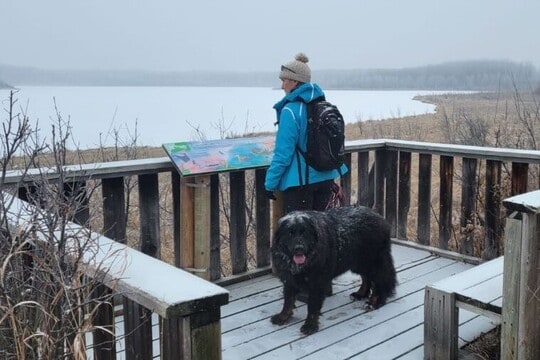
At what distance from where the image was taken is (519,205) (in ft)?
8.02

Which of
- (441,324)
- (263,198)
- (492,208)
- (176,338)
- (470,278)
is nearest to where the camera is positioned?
(176,338)

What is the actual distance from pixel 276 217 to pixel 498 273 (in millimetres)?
Result: 1935

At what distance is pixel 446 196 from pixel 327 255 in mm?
2014

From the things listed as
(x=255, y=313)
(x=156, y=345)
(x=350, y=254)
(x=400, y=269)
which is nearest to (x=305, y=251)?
(x=350, y=254)

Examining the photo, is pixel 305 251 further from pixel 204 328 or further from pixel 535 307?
pixel 204 328

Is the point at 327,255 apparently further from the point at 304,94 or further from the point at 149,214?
the point at 149,214

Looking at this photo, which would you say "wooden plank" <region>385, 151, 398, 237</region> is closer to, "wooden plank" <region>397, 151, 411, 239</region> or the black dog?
"wooden plank" <region>397, 151, 411, 239</region>

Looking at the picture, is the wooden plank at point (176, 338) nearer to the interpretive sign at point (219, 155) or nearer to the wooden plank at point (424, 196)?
the interpretive sign at point (219, 155)

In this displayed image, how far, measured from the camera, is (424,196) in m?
5.47

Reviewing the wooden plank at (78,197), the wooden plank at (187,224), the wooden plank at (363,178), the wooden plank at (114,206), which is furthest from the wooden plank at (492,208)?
the wooden plank at (78,197)

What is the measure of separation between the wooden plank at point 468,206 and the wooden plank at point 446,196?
0.11 m

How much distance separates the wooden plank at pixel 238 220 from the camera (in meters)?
4.59

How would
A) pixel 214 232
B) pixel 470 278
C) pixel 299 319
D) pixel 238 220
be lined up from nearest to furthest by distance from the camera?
1. pixel 470 278
2. pixel 299 319
3. pixel 214 232
4. pixel 238 220

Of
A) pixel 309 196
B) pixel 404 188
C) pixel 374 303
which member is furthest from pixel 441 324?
pixel 404 188
